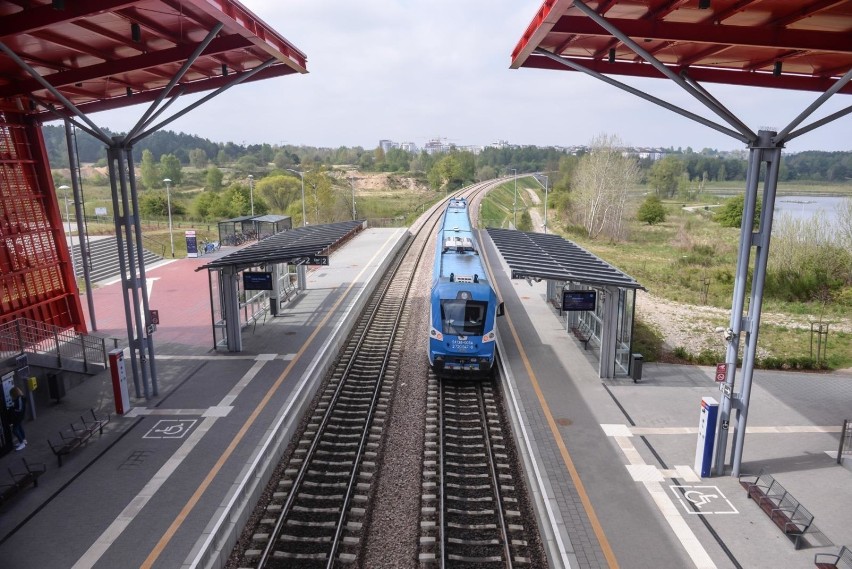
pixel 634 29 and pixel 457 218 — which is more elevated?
pixel 634 29

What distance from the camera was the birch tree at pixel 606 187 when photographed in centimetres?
4694

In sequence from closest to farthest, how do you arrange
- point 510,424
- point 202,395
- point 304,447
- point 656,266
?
point 304,447
point 510,424
point 202,395
point 656,266

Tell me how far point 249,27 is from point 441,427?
960 cm

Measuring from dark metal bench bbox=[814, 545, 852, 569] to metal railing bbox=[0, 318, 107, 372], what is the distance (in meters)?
15.6

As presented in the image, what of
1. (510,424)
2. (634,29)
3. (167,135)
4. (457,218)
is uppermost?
(167,135)

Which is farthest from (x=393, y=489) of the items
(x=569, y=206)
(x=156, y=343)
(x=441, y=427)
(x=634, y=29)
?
(x=569, y=206)

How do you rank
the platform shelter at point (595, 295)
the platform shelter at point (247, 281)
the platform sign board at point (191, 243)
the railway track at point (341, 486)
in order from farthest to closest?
1. the platform sign board at point (191, 243)
2. the platform shelter at point (247, 281)
3. the platform shelter at point (595, 295)
4. the railway track at point (341, 486)

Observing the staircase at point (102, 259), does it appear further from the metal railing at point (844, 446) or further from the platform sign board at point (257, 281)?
the metal railing at point (844, 446)

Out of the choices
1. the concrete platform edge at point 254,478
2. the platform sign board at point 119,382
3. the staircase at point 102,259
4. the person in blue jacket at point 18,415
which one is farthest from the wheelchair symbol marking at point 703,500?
the staircase at point 102,259

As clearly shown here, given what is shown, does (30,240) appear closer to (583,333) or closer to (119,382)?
(119,382)

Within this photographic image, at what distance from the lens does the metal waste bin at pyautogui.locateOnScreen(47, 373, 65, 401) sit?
13836mm

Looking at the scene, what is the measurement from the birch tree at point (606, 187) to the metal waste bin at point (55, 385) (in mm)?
41984

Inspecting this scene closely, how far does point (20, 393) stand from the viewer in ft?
37.7

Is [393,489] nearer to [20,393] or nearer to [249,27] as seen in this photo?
[20,393]
